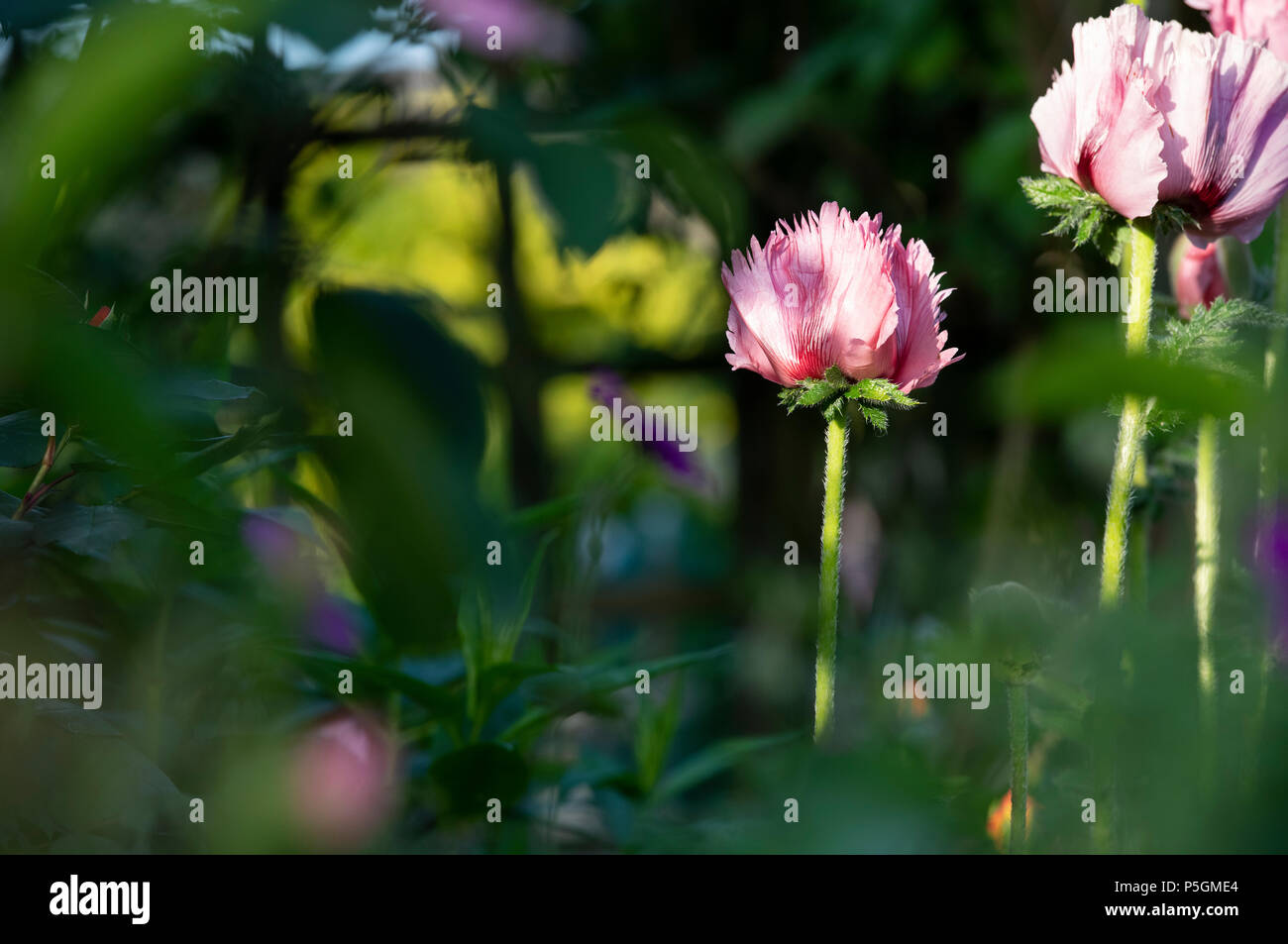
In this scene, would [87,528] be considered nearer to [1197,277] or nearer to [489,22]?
[489,22]

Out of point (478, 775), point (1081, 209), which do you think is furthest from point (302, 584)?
point (1081, 209)

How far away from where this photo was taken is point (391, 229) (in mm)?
2908

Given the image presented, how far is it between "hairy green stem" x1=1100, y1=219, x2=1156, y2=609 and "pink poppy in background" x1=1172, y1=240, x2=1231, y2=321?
0.13 metres

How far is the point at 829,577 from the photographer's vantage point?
33cm

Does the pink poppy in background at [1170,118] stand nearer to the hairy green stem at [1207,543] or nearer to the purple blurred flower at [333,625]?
the hairy green stem at [1207,543]

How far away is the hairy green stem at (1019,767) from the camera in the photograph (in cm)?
33

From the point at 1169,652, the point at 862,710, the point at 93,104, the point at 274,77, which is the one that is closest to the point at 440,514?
the point at 93,104

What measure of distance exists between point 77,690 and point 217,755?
0.22 ft

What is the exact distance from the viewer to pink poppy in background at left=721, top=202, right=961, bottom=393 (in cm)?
33

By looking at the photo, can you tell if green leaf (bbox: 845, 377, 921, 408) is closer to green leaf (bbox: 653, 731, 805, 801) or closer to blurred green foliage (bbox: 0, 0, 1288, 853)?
blurred green foliage (bbox: 0, 0, 1288, 853)

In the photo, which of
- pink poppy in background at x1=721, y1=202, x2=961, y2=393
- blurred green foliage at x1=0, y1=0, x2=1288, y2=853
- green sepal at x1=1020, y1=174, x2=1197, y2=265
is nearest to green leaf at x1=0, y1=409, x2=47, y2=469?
blurred green foliage at x1=0, y1=0, x2=1288, y2=853

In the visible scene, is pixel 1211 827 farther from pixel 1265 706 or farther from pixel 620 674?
pixel 620 674

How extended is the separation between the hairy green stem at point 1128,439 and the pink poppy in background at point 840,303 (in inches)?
2.2
